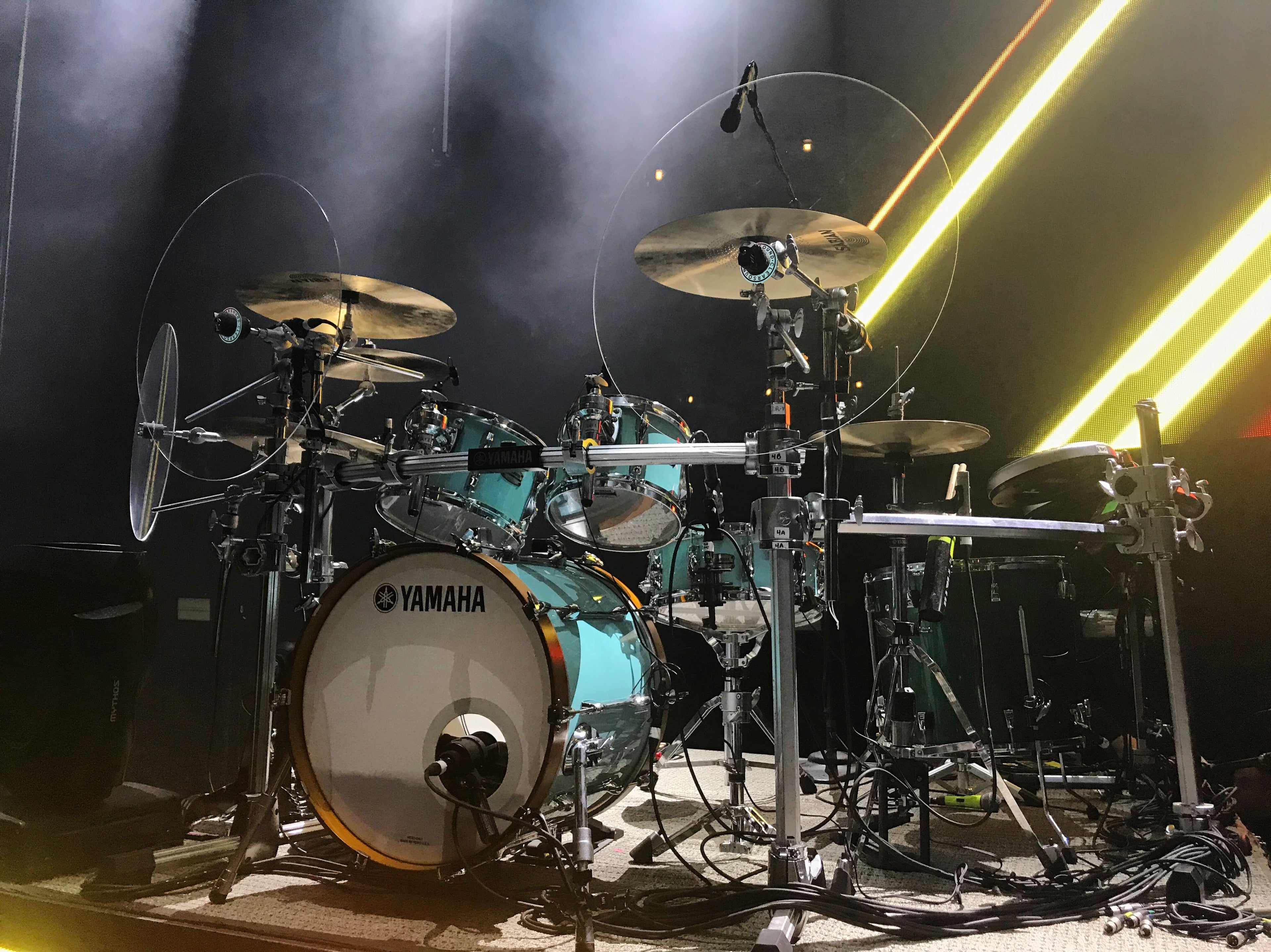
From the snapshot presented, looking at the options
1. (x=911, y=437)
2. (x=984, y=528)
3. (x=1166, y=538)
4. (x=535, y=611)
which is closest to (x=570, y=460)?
(x=535, y=611)

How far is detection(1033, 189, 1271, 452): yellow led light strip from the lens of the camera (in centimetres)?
354

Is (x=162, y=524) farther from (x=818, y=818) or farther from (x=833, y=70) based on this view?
(x=833, y=70)

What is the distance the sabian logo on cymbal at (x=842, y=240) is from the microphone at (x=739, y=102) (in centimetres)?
30

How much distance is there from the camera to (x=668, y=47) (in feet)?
12.0

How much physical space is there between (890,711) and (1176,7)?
3412 mm

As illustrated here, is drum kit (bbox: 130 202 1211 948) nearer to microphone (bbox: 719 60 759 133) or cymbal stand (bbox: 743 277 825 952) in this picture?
cymbal stand (bbox: 743 277 825 952)

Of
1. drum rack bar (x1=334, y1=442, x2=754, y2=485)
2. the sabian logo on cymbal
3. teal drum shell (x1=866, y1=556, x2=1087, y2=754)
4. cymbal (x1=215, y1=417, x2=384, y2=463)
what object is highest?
the sabian logo on cymbal

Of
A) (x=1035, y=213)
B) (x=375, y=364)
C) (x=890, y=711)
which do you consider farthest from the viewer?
(x=1035, y=213)

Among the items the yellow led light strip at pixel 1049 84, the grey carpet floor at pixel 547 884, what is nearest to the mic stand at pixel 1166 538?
the grey carpet floor at pixel 547 884

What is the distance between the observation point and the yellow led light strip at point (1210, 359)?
3.48 m

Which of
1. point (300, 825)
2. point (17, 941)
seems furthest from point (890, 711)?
point (17, 941)

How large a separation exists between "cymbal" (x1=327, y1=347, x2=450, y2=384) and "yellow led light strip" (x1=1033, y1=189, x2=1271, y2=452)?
255cm

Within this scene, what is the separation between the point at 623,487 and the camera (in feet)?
8.07

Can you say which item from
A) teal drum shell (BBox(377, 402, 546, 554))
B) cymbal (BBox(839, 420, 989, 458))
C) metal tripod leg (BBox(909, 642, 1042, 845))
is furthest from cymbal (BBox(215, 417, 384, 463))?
metal tripod leg (BBox(909, 642, 1042, 845))
